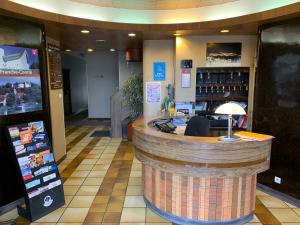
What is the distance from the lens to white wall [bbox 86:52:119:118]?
9305mm

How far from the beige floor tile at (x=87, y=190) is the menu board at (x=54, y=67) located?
1.99 metres

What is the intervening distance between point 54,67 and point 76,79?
851cm

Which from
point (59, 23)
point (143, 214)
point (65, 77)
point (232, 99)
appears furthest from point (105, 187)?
point (65, 77)

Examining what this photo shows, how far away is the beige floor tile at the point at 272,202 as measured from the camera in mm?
3186

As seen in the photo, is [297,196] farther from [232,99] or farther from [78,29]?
[78,29]

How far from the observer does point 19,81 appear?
10.3 feet

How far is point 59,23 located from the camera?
347 cm

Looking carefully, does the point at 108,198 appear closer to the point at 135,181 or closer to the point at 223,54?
the point at 135,181

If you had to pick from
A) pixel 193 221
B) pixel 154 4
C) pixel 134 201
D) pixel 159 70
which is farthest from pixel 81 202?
pixel 154 4

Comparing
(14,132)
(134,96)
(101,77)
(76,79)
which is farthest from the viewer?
(76,79)

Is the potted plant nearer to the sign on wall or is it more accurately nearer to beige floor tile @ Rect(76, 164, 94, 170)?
the sign on wall

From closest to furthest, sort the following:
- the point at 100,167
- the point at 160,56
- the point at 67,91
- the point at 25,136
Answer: the point at 25,136
the point at 100,167
the point at 160,56
the point at 67,91

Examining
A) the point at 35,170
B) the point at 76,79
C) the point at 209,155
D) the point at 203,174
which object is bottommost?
the point at 35,170

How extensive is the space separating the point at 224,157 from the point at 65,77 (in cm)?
1055
